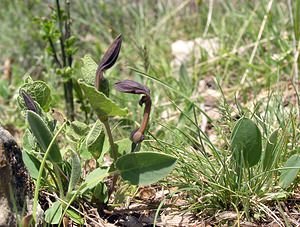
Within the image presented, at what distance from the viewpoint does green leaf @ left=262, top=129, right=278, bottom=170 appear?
156 cm

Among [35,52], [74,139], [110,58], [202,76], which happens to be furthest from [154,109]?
[35,52]

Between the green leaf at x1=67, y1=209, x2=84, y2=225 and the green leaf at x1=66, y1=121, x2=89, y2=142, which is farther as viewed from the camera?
the green leaf at x1=66, y1=121, x2=89, y2=142

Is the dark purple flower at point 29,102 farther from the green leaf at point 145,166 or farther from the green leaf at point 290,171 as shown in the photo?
the green leaf at point 290,171

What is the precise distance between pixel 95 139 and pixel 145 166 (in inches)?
7.4

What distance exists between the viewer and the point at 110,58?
4.96 feet

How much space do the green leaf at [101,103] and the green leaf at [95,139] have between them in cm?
9

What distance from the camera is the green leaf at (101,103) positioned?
141 centimetres

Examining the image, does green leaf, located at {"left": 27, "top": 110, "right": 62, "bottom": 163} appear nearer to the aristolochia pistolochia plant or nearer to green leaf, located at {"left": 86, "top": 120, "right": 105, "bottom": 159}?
the aristolochia pistolochia plant

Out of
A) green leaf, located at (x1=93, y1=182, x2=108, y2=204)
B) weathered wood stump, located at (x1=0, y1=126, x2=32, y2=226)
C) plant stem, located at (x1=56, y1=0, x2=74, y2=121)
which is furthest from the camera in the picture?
plant stem, located at (x1=56, y1=0, x2=74, y2=121)

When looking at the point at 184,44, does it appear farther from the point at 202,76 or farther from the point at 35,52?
the point at 35,52

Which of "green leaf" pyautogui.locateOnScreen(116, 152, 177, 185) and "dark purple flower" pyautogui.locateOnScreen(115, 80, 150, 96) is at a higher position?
"dark purple flower" pyautogui.locateOnScreen(115, 80, 150, 96)

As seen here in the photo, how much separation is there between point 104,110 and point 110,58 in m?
0.15

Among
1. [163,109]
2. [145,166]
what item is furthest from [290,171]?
[163,109]

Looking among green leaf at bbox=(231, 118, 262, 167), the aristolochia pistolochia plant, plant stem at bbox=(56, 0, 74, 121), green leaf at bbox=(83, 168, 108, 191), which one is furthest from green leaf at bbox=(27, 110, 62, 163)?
plant stem at bbox=(56, 0, 74, 121)
